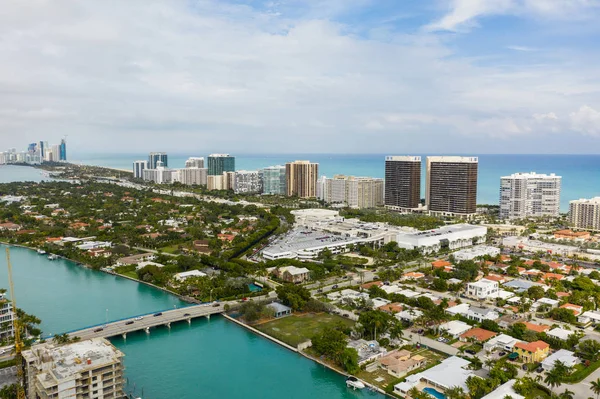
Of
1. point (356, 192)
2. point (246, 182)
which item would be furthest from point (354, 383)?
point (246, 182)

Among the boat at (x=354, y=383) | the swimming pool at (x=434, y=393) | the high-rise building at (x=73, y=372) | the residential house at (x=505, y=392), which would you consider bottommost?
the boat at (x=354, y=383)

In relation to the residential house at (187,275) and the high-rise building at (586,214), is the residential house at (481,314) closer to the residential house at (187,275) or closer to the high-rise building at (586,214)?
the residential house at (187,275)

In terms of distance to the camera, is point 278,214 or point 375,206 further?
point 375,206

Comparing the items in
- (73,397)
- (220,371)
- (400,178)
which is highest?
(400,178)

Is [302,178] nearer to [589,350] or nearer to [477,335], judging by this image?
[477,335]

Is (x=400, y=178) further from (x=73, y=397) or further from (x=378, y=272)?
(x=73, y=397)

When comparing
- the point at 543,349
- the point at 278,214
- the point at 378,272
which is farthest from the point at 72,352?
the point at 278,214

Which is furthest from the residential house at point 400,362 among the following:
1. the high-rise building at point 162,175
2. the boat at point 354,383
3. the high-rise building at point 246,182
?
the high-rise building at point 162,175
